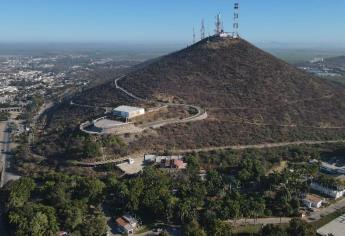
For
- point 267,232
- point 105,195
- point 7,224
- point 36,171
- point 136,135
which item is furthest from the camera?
point 136,135

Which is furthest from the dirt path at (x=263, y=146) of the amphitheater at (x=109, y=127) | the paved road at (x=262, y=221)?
the paved road at (x=262, y=221)

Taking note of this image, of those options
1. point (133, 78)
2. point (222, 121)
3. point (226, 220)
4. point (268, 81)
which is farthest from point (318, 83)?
point (226, 220)

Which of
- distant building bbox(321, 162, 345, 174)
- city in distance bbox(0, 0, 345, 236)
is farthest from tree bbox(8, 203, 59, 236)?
distant building bbox(321, 162, 345, 174)

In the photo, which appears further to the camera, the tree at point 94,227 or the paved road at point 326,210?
the paved road at point 326,210

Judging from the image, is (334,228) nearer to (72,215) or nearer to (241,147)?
(241,147)

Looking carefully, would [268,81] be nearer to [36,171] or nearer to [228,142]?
[228,142]

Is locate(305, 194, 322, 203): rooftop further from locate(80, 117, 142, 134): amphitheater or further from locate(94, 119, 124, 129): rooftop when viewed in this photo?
locate(94, 119, 124, 129): rooftop

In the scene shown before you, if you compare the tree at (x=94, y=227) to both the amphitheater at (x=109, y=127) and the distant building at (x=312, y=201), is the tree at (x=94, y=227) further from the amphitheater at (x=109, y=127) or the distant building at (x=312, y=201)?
the amphitheater at (x=109, y=127)
